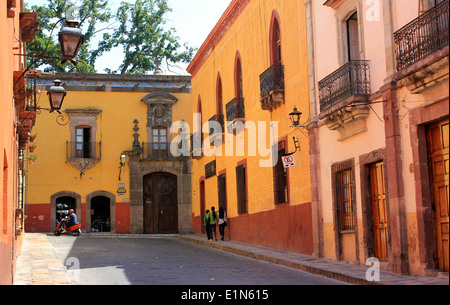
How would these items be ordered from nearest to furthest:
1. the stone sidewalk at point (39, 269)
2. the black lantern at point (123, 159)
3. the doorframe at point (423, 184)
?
the doorframe at point (423, 184) < the stone sidewalk at point (39, 269) < the black lantern at point (123, 159)

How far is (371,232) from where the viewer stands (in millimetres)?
Result: 13289

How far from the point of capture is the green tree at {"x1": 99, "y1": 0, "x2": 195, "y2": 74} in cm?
4162

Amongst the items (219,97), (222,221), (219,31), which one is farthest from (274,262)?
(219,31)

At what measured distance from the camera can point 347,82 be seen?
1343 centimetres

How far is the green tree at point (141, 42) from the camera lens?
4162cm

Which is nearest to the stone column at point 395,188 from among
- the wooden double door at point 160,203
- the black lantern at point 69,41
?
the black lantern at point 69,41

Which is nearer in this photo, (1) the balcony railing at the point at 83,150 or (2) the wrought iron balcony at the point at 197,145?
(2) the wrought iron balcony at the point at 197,145

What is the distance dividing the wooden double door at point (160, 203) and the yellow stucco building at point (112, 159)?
5 cm

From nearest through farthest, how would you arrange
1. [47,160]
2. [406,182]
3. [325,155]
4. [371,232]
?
[406,182] < [371,232] < [325,155] < [47,160]

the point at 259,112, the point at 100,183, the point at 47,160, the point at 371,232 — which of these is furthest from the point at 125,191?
the point at 371,232

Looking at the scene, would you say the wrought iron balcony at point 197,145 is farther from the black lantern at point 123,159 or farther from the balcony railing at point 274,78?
the balcony railing at point 274,78

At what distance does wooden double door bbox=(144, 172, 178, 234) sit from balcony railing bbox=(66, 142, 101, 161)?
2.86 m
